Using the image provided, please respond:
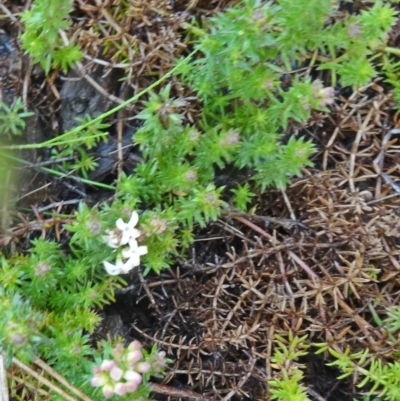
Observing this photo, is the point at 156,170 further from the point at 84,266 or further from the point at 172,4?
the point at 172,4

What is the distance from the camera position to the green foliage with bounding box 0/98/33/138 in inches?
114

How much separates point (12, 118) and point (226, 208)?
121cm

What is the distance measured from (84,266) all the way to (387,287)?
155 centimetres

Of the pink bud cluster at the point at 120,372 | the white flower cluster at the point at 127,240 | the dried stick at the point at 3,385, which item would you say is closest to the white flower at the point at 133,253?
the white flower cluster at the point at 127,240

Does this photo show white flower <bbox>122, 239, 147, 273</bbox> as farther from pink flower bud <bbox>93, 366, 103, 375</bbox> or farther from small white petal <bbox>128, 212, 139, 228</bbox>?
pink flower bud <bbox>93, 366, 103, 375</bbox>

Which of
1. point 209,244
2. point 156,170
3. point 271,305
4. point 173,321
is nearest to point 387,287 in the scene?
point 271,305

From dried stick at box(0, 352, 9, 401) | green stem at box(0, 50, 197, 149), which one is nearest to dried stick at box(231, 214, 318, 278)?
green stem at box(0, 50, 197, 149)

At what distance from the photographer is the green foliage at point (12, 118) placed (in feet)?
9.50

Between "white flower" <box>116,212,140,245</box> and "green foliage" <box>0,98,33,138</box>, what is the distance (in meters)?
0.84

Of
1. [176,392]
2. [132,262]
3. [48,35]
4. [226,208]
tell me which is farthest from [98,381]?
[48,35]

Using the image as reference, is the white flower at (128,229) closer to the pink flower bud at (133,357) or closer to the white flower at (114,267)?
the white flower at (114,267)

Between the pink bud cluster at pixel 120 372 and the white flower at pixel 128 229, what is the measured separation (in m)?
0.49

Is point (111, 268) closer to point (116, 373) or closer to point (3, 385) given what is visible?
point (116, 373)

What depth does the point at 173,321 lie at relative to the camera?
9.65 ft
